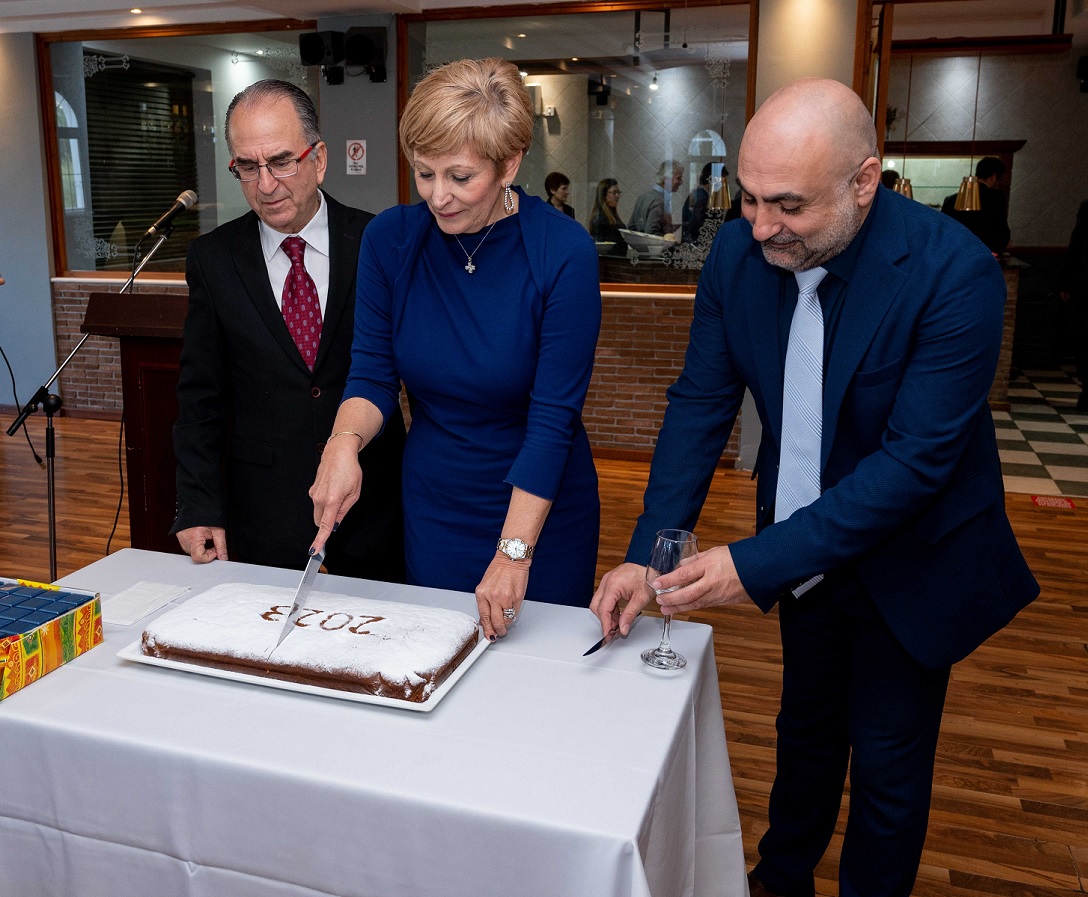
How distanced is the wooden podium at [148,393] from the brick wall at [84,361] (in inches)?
182

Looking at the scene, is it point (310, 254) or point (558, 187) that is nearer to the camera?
point (310, 254)

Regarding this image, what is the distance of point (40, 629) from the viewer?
140cm

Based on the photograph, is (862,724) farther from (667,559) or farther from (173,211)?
(173,211)

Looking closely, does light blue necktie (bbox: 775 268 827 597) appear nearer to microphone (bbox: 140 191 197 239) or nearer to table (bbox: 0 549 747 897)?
table (bbox: 0 549 747 897)

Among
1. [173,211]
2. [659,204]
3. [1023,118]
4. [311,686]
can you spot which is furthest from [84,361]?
[1023,118]

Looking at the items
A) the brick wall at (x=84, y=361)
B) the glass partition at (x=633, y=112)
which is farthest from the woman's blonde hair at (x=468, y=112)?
the brick wall at (x=84, y=361)

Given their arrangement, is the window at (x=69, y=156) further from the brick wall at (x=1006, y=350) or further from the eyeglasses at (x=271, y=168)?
the brick wall at (x=1006, y=350)

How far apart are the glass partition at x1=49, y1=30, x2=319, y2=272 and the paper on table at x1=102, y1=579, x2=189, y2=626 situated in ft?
19.7

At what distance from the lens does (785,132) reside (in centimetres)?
141

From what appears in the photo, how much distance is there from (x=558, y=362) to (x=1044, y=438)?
6.31m

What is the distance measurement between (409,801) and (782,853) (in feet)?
3.96

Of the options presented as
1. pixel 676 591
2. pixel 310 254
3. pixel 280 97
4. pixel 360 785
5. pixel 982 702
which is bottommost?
pixel 982 702

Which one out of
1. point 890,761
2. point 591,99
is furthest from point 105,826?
point 591,99

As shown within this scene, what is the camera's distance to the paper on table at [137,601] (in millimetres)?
1604
